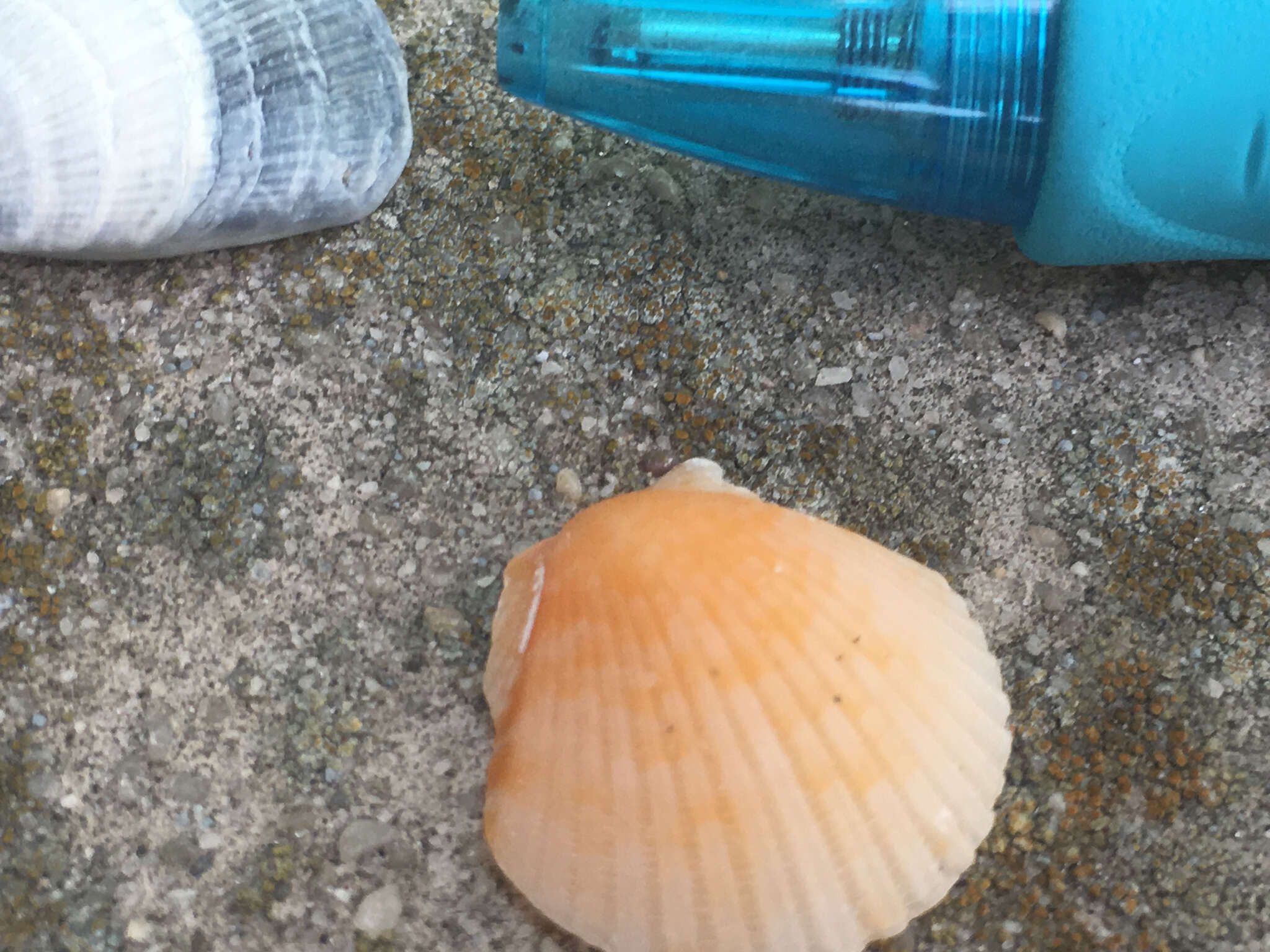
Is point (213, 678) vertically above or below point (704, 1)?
below

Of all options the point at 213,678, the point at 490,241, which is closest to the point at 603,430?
the point at 490,241

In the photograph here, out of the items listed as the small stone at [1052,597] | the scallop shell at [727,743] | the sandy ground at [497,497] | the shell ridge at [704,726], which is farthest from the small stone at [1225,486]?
the shell ridge at [704,726]

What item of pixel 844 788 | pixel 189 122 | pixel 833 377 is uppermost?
pixel 189 122

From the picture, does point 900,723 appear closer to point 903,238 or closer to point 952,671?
point 952,671

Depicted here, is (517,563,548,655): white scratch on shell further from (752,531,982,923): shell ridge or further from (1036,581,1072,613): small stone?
(1036,581,1072,613): small stone

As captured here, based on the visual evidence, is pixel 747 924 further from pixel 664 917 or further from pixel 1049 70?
pixel 1049 70

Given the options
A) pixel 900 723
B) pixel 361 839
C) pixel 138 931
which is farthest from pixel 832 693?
pixel 138 931
